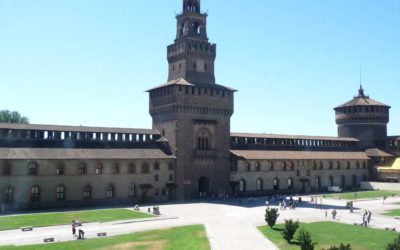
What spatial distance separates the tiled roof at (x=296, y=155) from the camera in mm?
81131

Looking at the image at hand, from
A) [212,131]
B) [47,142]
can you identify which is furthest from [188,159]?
[47,142]

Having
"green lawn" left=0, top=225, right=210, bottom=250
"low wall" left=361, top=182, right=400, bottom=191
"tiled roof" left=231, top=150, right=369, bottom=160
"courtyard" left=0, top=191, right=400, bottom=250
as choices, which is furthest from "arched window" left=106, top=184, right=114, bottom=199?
"low wall" left=361, top=182, right=400, bottom=191

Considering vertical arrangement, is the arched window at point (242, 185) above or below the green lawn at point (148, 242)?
above

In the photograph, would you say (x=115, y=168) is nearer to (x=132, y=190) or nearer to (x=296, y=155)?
(x=132, y=190)

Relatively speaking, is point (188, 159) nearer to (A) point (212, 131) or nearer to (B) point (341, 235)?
(A) point (212, 131)

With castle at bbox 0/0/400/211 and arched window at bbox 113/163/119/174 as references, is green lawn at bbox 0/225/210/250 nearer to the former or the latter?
castle at bbox 0/0/400/211

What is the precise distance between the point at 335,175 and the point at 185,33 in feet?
140

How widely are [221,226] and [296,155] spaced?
149 feet

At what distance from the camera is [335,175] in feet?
307

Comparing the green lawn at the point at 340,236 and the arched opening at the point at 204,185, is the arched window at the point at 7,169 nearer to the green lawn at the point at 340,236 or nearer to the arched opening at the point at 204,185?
the arched opening at the point at 204,185

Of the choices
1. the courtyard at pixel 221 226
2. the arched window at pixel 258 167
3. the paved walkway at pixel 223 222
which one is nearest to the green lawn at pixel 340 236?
the courtyard at pixel 221 226

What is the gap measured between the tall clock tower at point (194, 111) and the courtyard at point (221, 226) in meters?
7.11

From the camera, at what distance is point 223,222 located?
48.8 meters

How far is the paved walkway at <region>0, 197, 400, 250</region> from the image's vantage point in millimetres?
38719
